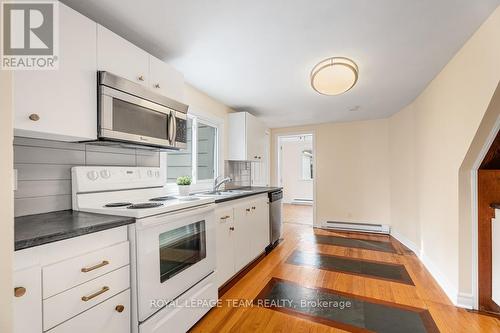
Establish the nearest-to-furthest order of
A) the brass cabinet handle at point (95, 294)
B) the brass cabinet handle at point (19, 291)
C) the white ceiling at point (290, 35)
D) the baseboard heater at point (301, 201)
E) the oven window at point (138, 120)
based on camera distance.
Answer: the brass cabinet handle at point (19, 291), the brass cabinet handle at point (95, 294), the white ceiling at point (290, 35), the oven window at point (138, 120), the baseboard heater at point (301, 201)

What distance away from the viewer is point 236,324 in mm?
1790

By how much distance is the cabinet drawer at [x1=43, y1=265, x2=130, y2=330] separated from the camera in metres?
0.98

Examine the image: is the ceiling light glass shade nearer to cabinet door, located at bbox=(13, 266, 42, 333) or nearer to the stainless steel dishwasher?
the stainless steel dishwasher

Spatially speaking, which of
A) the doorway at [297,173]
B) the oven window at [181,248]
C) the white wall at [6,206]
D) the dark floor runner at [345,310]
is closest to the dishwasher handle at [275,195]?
the dark floor runner at [345,310]

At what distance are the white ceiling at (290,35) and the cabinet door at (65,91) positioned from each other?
227 mm

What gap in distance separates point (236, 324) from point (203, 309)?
283 millimetres

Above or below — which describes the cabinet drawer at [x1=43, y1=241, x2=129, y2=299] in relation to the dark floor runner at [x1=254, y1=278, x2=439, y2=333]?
above

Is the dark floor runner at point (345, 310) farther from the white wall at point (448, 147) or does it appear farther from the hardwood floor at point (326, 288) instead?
the white wall at point (448, 147)

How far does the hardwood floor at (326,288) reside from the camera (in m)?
1.76

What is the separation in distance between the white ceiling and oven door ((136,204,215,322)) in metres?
1.32

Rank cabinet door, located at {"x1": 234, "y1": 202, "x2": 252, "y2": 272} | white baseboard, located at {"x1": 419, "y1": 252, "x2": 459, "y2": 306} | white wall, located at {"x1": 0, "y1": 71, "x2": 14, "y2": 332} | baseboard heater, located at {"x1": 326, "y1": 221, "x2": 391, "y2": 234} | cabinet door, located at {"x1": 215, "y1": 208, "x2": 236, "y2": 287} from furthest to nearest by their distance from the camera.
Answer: baseboard heater, located at {"x1": 326, "y1": 221, "x2": 391, "y2": 234}
cabinet door, located at {"x1": 234, "y1": 202, "x2": 252, "y2": 272}
cabinet door, located at {"x1": 215, "y1": 208, "x2": 236, "y2": 287}
white baseboard, located at {"x1": 419, "y1": 252, "x2": 459, "y2": 306}
white wall, located at {"x1": 0, "y1": 71, "x2": 14, "y2": 332}

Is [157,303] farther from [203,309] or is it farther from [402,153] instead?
[402,153]

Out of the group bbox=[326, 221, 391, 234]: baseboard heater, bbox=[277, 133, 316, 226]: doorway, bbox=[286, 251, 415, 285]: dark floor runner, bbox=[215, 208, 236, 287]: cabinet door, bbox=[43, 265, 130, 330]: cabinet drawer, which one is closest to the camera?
bbox=[43, 265, 130, 330]: cabinet drawer

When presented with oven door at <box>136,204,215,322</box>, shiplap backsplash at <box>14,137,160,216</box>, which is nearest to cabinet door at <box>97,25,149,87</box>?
shiplap backsplash at <box>14,137,160,216</box>
